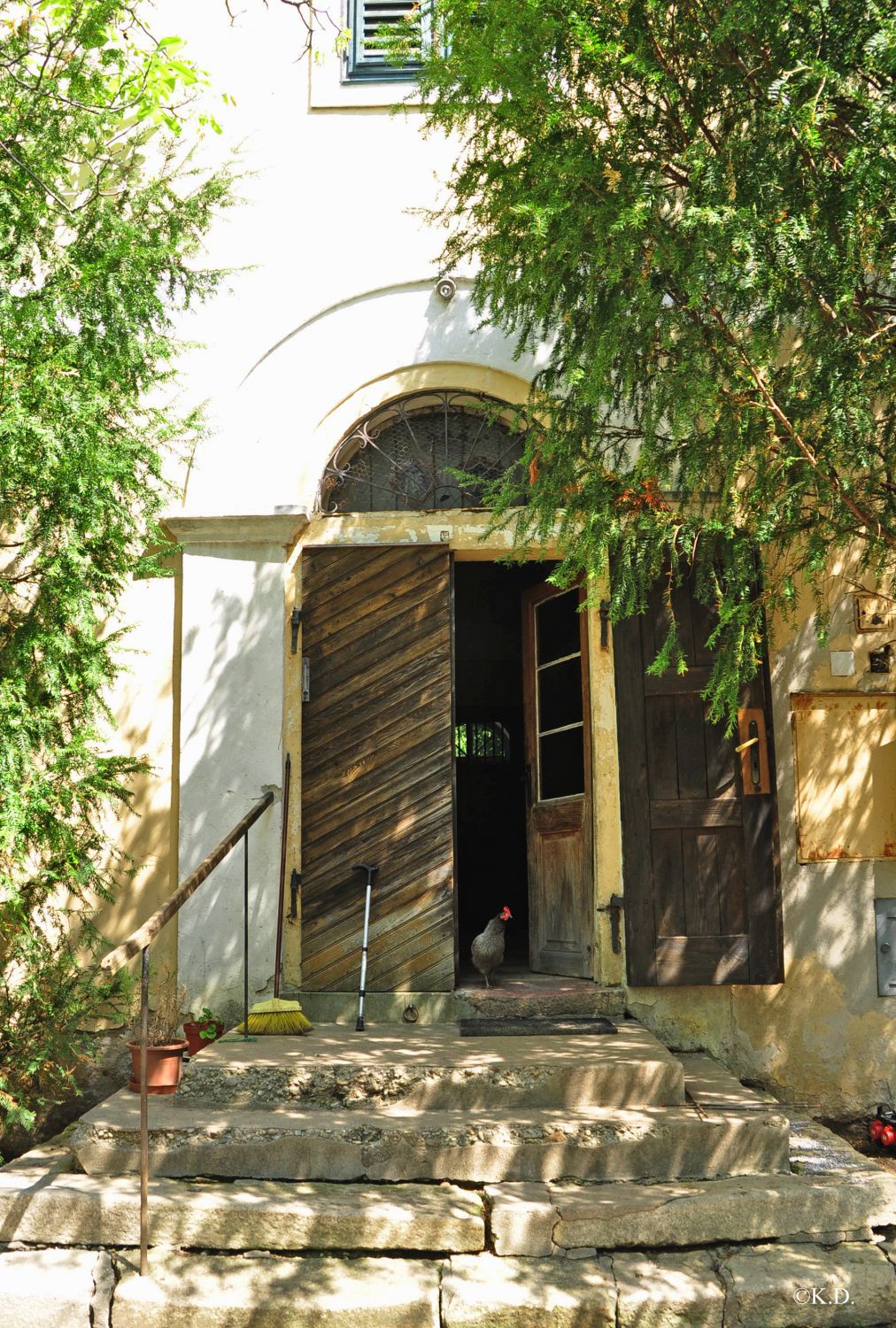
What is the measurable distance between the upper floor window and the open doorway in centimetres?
439

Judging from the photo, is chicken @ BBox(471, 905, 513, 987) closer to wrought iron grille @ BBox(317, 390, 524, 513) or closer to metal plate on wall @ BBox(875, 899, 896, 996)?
metal plate on wall @ BBox(875, 899, 896, 996)

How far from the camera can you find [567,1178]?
415 centimetres

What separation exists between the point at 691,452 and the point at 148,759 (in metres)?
3.07

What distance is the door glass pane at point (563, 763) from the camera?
252 inches

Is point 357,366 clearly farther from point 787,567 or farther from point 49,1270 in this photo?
point 49,1270

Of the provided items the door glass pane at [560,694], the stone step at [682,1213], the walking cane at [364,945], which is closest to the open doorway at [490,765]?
the door glass pane at [560,694]

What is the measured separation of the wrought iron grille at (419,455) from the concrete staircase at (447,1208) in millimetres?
2947

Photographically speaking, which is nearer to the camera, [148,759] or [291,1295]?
[291,1295]

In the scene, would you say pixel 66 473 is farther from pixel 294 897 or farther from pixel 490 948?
pixel 490 948

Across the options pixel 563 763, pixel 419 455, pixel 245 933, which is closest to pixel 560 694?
pixel 563 763

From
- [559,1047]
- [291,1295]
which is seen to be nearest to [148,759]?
[559,1047]

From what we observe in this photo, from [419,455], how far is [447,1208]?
3744mm

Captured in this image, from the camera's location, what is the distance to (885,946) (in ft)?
19.2

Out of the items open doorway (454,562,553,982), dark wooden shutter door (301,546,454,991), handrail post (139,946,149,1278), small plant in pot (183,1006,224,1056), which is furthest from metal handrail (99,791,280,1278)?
open doorway (454,562,553,982)
